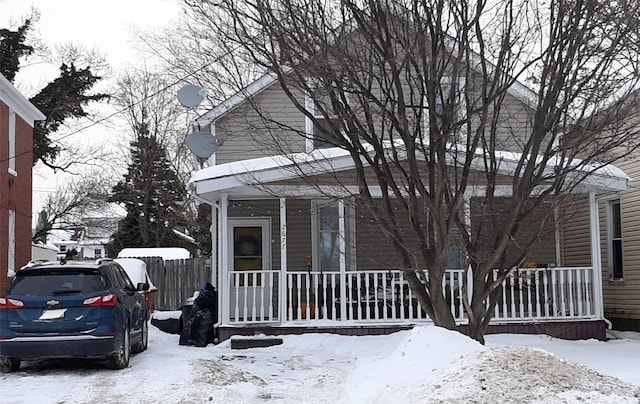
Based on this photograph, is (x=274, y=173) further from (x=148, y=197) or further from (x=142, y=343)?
(x=148, y=197)

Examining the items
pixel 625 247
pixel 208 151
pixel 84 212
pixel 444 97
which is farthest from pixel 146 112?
pixel 444 97

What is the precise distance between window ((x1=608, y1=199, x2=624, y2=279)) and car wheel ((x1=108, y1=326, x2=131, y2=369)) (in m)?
11.1

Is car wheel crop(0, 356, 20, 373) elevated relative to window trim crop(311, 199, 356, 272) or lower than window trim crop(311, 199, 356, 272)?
lower

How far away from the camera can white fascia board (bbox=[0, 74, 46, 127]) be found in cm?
1876

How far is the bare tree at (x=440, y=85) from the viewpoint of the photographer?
369 inches

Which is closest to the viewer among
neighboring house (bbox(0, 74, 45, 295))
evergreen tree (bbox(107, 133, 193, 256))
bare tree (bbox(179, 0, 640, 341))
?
bare tree (bbox(179, 0, 640, 341))

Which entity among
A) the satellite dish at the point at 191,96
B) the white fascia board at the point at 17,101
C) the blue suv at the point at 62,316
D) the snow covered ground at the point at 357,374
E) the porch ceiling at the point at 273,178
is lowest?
the snow covered ground at the point at 357,374

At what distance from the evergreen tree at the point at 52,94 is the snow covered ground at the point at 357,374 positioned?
2050 centimetres

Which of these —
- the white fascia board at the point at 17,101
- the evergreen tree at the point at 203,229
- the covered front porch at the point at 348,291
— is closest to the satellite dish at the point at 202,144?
the covered front porch at the point at 348,291

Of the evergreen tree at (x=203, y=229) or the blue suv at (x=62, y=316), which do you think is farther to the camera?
the evergreen tree at (x=203, y=229)

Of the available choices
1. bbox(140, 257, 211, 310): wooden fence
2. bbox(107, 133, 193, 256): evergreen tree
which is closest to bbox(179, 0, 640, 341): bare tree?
bbox(140, 257, 211, 310): wooden fence

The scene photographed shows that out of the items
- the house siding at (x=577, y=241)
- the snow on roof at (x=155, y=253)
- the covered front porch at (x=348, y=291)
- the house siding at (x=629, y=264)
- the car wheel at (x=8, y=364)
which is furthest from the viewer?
the snow on roof at (x=155, y=253)

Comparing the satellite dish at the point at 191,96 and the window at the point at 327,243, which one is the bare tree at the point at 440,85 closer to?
the satellite dish at the point at 191,96

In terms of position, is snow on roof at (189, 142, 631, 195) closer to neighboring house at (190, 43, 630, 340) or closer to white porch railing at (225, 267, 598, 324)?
neighboring house at (190, 43, 630, 340)
